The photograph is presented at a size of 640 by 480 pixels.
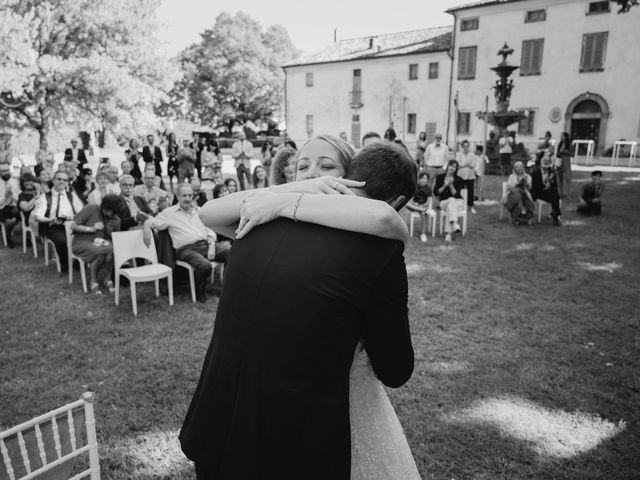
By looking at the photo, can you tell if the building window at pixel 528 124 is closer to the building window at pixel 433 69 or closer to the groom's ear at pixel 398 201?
the building window at pixel 433 69

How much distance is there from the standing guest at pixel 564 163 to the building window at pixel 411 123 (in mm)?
23450

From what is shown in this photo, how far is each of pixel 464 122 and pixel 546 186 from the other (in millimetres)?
23561

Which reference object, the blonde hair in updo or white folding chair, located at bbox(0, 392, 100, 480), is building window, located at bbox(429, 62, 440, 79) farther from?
white folding chair, located at bbox(0, 392, 100, 480)

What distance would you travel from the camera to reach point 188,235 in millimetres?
6547

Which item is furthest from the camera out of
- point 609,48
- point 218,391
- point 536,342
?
point 609,48

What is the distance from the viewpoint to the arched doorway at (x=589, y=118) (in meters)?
27.4

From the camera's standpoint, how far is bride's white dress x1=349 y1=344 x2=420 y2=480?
1505mm

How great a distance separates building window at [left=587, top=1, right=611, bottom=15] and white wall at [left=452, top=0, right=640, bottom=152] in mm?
257

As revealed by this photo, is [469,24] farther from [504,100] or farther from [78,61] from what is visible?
[78,61]

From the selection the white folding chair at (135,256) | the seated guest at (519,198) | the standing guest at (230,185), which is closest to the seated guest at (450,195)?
the seated guest at (519,198)

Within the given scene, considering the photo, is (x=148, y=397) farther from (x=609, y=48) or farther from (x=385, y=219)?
(x=609, y=48)

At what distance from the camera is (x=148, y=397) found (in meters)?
3.96

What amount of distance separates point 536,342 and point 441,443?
2215 millimetres

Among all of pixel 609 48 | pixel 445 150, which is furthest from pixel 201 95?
pixel 445 150
